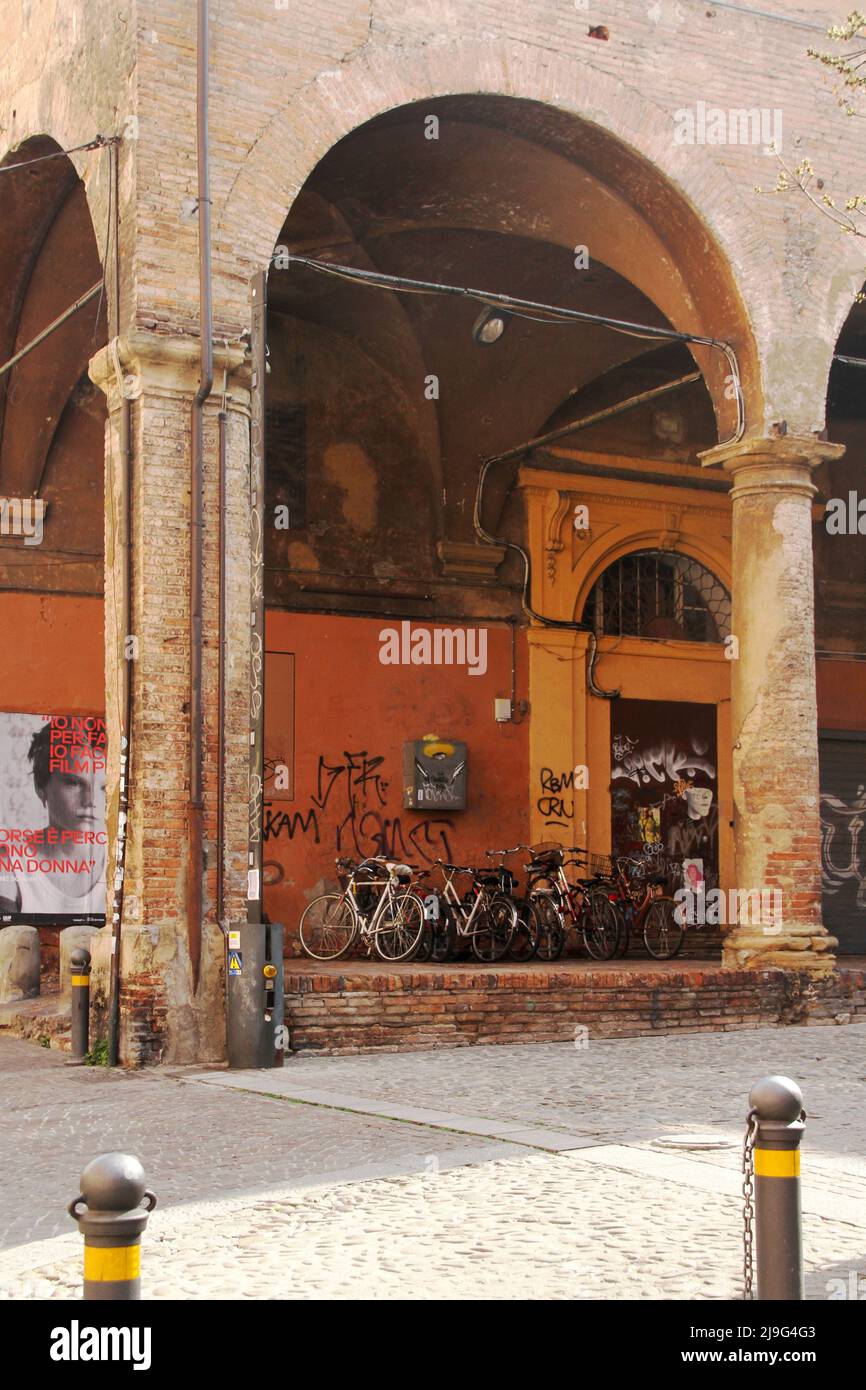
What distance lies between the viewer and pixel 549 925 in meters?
16.1

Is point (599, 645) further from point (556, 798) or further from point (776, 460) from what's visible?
point (776, 460)

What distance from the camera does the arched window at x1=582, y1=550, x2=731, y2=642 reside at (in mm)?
18812

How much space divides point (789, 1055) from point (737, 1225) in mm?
5907

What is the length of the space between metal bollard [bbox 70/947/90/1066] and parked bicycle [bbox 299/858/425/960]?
4568 mm

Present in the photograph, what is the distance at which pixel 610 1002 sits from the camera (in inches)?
492

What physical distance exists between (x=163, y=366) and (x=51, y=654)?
6133 mm

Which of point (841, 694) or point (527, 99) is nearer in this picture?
point (527, 99)

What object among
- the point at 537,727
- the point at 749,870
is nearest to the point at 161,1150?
the point at 749,870

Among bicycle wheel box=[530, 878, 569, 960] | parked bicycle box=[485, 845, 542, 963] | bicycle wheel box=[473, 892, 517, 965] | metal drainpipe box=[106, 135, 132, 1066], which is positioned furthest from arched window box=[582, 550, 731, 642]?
metal drainpipe box=[106, 135, 132, 1066]

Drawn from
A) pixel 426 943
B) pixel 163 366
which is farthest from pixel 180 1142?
pixel 426 943

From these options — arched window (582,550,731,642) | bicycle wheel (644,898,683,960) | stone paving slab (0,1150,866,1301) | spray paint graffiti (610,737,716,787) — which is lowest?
stone paving slab (0,1150,866,1301)

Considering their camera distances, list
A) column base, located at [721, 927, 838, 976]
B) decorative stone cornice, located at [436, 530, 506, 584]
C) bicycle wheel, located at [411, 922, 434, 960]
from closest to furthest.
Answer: column base, located at [721, 927, 838, 976] < bicycle wheel, located at [411, 922, 434, 960] < decorative stone cornice, located at [436, 530, 506, 584]

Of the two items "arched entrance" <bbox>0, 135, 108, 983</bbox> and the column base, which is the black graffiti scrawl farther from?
"arched entrance" <bbox>0, 135, 108, 983</bbox>

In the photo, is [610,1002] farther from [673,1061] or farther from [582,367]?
[582,367]
